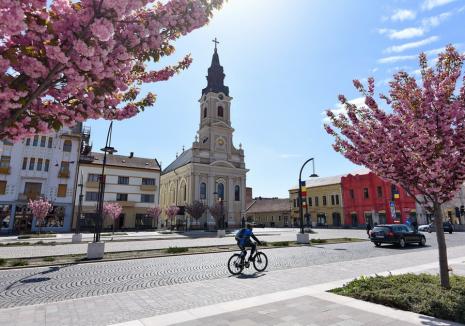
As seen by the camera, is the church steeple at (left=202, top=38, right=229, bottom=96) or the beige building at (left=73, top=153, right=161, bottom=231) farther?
the church steeple at (left=202, top=38, right=229, bottom=96)

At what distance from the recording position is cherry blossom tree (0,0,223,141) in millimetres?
2918

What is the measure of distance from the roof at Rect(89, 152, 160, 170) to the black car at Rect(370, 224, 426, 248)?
40616 mm

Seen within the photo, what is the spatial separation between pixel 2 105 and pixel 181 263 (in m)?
11.1

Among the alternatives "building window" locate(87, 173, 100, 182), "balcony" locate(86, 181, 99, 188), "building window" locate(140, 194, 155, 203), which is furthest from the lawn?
"building window" locate(140, 194, 155, 203)

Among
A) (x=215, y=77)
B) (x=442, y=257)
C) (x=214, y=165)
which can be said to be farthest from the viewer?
(x=215, y=77)

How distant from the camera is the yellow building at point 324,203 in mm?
57844

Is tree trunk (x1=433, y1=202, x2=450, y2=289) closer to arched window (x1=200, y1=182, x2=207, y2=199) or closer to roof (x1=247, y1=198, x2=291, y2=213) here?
arched window (x1=200, y1=182, x2=207, y2=199)

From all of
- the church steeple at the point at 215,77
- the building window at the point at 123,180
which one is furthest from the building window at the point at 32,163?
the church steeple at the point at 215,77

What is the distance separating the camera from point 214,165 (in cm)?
5612

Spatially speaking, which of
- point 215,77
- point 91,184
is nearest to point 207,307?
point 91,184

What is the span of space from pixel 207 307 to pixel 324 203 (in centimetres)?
5847

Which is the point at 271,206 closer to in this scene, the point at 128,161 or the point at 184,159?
the point at 184,159

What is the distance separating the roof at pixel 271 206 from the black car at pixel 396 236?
50.8 metres

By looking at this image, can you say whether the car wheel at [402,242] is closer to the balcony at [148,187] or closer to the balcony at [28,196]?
the balcony at [148,187]
